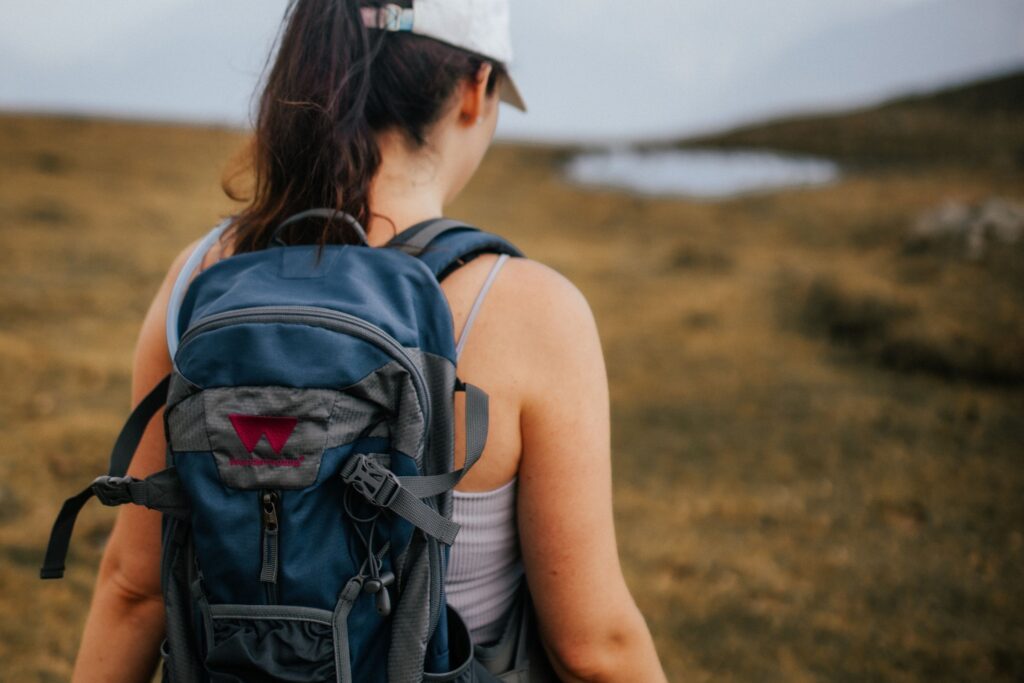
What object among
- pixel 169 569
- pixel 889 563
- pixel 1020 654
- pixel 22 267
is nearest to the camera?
pixel 169 569

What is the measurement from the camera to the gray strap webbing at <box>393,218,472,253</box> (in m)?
1.12

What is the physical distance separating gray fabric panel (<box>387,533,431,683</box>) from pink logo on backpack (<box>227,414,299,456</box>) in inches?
9.8

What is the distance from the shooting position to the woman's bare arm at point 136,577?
122 cm

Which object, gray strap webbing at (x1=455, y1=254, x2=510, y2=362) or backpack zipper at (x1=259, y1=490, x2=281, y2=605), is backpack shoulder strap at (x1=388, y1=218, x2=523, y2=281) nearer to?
gray strap webbing at (x1=455, y1=254, x2=510, y2=362)

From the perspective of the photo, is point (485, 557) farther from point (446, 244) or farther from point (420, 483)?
point (446, 244)

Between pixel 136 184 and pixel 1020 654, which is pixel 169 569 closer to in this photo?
pixel 1020 654

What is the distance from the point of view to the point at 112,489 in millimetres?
1055

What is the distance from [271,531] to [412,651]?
0.80 ft

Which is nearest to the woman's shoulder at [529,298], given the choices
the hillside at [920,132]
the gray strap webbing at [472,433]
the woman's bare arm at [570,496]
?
the woman's bare arm at [570,496]

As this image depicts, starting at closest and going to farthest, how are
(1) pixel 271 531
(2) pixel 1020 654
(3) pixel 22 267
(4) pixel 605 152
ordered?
(1) pixel 271 531 < (2) pixel 1020 654 < (3) pixel 22 267 < (4) pixel 605 152

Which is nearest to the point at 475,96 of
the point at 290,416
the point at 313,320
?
the point at 313,320

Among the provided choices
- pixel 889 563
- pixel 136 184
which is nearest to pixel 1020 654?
pixel 889 563

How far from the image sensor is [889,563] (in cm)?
371

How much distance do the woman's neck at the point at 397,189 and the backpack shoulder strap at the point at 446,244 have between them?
0.13 ft
